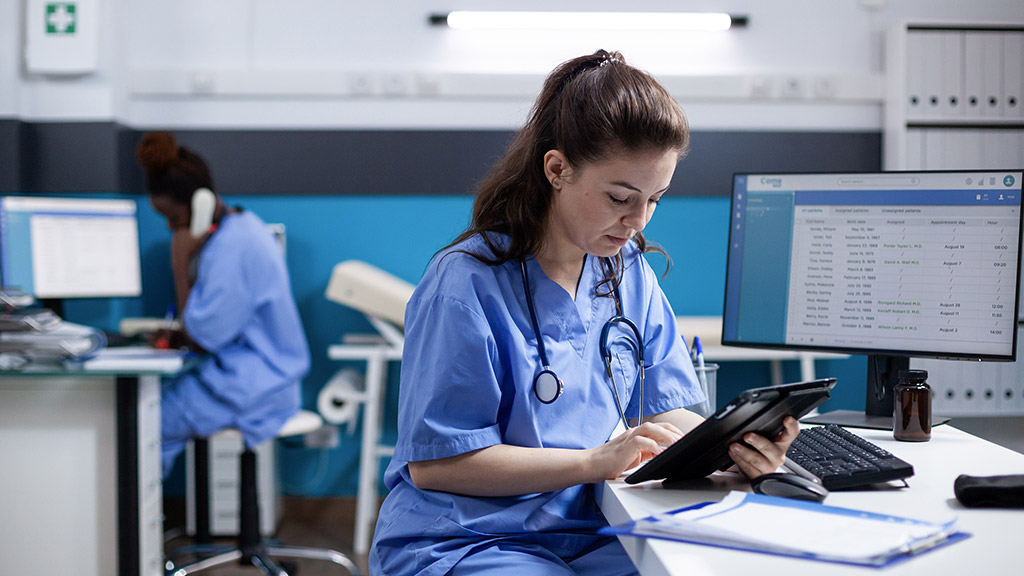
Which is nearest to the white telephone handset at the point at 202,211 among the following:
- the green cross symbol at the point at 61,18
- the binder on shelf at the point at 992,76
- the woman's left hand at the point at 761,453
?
the green cross symbol at the point at 61,18

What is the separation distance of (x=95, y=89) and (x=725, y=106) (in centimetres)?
225

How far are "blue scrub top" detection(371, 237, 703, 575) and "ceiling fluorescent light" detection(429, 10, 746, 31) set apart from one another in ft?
6.83

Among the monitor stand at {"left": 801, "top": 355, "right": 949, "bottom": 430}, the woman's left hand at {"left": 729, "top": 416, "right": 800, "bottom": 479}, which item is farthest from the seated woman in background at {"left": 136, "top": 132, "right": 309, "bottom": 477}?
the woman's left hand at {"left": 729, "top": 416, "right": 800, "bottom": 479}

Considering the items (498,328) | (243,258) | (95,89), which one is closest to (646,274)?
(498,328)

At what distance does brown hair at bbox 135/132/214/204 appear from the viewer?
2641mm

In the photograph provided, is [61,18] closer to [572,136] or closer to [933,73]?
[572,136]

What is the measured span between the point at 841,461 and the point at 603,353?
0.35 m

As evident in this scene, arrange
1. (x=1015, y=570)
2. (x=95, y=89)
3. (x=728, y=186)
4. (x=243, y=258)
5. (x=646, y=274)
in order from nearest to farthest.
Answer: (x=1015, y=570) → (x=646, y=274) → (x=243, y=258) → (x=95, y=89) → (x=728, y=186)

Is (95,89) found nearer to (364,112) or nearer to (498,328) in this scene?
(364,112)

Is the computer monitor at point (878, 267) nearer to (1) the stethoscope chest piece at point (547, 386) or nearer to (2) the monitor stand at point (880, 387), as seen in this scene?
(2) the monitor stand at point (880, 387)

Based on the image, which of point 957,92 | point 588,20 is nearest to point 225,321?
point 588,20

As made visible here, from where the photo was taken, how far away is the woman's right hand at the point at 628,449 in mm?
→ 1021

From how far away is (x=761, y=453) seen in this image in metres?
1.03

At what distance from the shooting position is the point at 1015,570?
75cm
